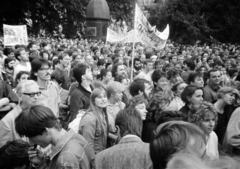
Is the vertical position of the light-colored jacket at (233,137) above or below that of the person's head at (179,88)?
below

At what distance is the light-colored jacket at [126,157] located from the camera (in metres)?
2.79

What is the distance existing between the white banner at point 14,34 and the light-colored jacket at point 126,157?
29.6 ft

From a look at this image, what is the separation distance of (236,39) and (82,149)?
29320mm

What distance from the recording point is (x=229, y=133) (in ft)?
12.2

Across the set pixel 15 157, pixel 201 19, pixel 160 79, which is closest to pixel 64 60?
pixel 160 79

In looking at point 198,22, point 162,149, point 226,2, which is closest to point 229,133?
point 162,149

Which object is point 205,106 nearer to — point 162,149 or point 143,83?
point 143,83

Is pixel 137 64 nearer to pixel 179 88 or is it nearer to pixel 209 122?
pixel 179 88

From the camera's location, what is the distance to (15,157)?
291 cm

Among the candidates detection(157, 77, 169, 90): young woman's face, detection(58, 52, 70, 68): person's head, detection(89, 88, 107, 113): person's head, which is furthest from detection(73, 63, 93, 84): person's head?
detection(58, 52, 70, 68): person's head

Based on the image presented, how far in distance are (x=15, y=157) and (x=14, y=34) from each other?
30.2 feet

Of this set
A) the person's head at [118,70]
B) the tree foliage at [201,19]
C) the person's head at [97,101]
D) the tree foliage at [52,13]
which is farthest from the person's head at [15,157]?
the tree foliage at [201,19]

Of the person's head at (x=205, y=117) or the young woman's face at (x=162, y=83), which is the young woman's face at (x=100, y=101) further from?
the young woman's face at (x=162, y=83)

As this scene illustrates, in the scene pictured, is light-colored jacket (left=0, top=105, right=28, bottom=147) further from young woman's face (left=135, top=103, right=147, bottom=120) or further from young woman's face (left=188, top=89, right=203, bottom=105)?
young woman's face (left=188, top=89, right=203, bottom=105)
